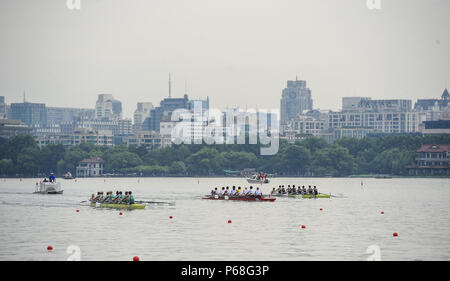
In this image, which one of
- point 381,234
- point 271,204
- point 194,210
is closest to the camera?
point 381,234

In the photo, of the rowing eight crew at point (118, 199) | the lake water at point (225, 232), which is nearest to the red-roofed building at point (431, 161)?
the lake water at point (225, 232)

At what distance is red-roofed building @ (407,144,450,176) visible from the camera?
190375 mm

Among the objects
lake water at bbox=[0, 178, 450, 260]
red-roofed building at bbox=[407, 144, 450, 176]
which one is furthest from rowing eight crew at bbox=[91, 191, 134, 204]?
red-roofed building at bbox=[407, 144, 450, 176]

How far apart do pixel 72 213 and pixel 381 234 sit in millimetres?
26369

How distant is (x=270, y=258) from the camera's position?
37469 millimetres

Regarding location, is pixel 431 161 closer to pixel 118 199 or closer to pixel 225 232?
pixel 118 199

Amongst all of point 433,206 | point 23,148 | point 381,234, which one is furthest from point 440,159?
point 381,234

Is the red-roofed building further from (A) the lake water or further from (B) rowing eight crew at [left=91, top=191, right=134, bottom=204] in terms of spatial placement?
(B) rowing eight crew at [left=91, top=191, right=134, bottom=204]

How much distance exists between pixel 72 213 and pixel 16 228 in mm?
11950

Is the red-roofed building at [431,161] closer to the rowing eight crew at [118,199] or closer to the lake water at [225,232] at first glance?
the lake water at [225,232]

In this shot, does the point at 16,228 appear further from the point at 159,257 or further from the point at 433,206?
the point at 433,206

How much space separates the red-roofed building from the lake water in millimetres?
118630
